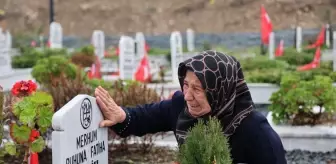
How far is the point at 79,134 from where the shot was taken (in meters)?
3.26

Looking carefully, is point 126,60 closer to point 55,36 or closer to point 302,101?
point 302,101

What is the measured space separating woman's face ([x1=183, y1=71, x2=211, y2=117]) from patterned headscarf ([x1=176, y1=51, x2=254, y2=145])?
23mm

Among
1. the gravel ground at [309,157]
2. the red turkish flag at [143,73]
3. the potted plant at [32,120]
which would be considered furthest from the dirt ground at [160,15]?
the potted plant at [32,120]

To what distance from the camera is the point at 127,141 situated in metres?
6.74

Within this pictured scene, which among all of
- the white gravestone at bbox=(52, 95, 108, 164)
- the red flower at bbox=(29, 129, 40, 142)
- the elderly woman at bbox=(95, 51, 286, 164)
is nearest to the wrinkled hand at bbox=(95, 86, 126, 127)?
the white gravestone at bbox=(52, 95, 108, 164)

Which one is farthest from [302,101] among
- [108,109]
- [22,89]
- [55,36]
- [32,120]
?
[55,36]

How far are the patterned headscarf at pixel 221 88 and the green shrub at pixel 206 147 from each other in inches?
12.1

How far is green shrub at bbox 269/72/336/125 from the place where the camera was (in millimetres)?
7473

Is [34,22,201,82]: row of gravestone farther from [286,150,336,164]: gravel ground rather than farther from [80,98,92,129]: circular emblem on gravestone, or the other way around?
[80,98,92,129]: circular emblem on gravestone

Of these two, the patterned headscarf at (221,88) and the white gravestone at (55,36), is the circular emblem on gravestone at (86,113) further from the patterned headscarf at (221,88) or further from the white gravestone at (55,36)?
the white gravestone at (55,36)

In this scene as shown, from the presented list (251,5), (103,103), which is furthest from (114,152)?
(251,5)

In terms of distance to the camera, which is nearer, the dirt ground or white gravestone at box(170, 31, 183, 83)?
white gravestone at box(170, 31, 183, 83)

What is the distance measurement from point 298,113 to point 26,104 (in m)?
4.36

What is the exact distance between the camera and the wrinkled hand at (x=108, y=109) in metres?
3.42
